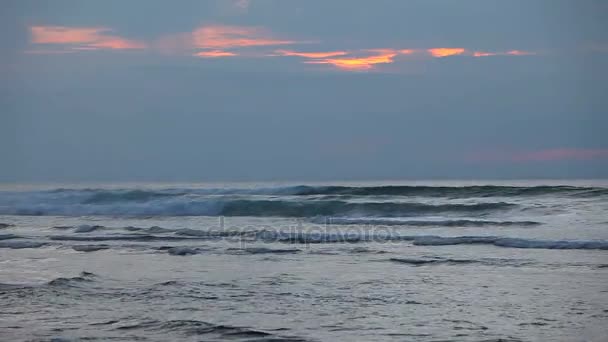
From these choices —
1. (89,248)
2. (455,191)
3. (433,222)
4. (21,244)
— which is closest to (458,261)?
(89,248)

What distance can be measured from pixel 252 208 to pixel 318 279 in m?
19.7

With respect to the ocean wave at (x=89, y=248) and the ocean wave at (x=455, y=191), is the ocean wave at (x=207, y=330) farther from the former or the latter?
the ocean wave at (x=455, y=191)

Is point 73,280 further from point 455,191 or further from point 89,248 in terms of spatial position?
point 455,191

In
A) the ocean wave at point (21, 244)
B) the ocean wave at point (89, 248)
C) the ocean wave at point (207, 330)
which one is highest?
the ocean wave at point (21, 244)

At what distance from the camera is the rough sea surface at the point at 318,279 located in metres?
7.91

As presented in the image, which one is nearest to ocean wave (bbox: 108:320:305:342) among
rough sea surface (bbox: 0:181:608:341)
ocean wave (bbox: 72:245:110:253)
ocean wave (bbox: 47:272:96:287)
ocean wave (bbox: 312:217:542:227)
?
rough sea surface (bbox: 0:181:608:341)

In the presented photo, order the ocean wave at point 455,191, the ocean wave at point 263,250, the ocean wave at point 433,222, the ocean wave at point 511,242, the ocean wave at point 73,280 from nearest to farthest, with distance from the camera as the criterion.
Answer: the ocean wave at point 73,280
the ocean wave at point 263,250
the ocean wave at point 511,242
the ocean wave at point 433,222
the ocean wave at point 455,191

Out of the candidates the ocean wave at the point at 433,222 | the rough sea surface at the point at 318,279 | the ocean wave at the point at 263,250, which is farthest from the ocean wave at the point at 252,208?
the ocean wave at the point at 263,250

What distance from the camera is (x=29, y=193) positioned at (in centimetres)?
4028

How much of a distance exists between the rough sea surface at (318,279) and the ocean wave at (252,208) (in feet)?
5.98

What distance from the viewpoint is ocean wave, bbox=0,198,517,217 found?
27875mm

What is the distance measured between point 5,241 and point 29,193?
22.8 meters

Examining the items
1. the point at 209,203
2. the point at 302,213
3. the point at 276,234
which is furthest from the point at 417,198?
the point at 276,234

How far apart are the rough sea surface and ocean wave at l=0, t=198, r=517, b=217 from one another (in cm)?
182
